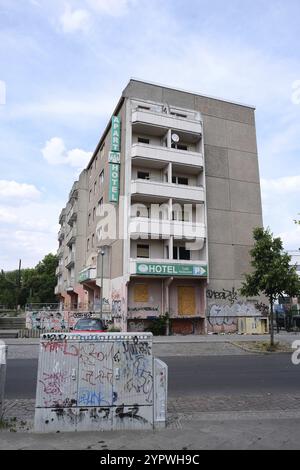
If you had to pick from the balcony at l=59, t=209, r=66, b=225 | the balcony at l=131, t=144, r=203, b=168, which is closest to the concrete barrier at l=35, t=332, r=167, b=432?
the balcony at l=131, t=144, r=203, b=168

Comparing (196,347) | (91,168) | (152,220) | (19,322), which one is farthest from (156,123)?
(19,322)

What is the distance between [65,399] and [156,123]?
24910 millimetres

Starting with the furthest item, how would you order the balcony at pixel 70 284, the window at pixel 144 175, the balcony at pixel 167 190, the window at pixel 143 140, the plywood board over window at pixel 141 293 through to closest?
1. the balcony at pixel 70 284
2. the window at pixel 143 140
3. the window at pixel 144 175
4. the plywood board over window at pixel 141 293
5. the balcony at pixel 167 190

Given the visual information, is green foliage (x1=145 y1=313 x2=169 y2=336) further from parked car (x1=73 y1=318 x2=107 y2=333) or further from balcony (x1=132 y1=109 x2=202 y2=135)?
balcony (x1=132 y1=109 x2=202 y2=135)

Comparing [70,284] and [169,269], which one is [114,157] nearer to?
[169,269]

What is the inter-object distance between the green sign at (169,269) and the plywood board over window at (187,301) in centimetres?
205

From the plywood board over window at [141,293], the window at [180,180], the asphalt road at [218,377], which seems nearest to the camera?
the asphalt road at [218,377]

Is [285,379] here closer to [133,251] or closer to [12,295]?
[133,251]

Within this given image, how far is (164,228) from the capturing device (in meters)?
26.6

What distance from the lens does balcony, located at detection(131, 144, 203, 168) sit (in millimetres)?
27094

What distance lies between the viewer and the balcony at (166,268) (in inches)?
985

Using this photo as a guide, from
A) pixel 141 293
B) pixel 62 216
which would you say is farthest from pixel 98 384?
pixel 62 216

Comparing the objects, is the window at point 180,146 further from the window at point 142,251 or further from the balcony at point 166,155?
the window at point 142,251

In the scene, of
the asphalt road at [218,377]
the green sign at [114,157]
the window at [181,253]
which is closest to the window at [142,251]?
the window at [181,253]
